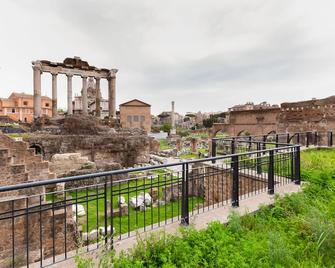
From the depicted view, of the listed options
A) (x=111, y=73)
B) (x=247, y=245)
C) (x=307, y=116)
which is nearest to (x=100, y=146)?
(x=111, y=73)

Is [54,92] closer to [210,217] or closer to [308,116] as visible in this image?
[308,116]

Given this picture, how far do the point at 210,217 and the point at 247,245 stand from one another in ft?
3.55

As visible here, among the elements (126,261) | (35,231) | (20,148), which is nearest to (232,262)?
(126,261)

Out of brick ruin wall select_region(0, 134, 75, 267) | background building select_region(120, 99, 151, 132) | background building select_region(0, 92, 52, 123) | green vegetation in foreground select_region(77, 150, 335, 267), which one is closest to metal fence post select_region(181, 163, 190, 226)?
green vegetation in foreground select_region(77, 150, 335, 267)

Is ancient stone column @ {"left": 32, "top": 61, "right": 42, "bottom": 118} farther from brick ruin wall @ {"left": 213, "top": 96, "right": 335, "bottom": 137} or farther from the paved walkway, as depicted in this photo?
brick ruin wall @ {"left": 213, "top": 96, "right": 335, "bottom": 137}

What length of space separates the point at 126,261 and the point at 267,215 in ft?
10.5

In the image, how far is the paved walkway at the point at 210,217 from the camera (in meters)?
3.38

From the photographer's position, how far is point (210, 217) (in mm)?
4352

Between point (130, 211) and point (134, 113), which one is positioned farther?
point (134, 113)

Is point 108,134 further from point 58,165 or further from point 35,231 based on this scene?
point 35,231

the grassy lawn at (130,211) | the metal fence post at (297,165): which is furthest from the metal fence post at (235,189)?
the metal fence post at (297,165)

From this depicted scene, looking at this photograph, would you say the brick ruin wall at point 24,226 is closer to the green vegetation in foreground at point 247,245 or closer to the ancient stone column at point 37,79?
the green vegetation in foreground at point 247,245

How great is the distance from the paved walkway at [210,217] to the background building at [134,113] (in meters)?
49.8

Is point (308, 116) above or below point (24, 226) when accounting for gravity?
A: above
